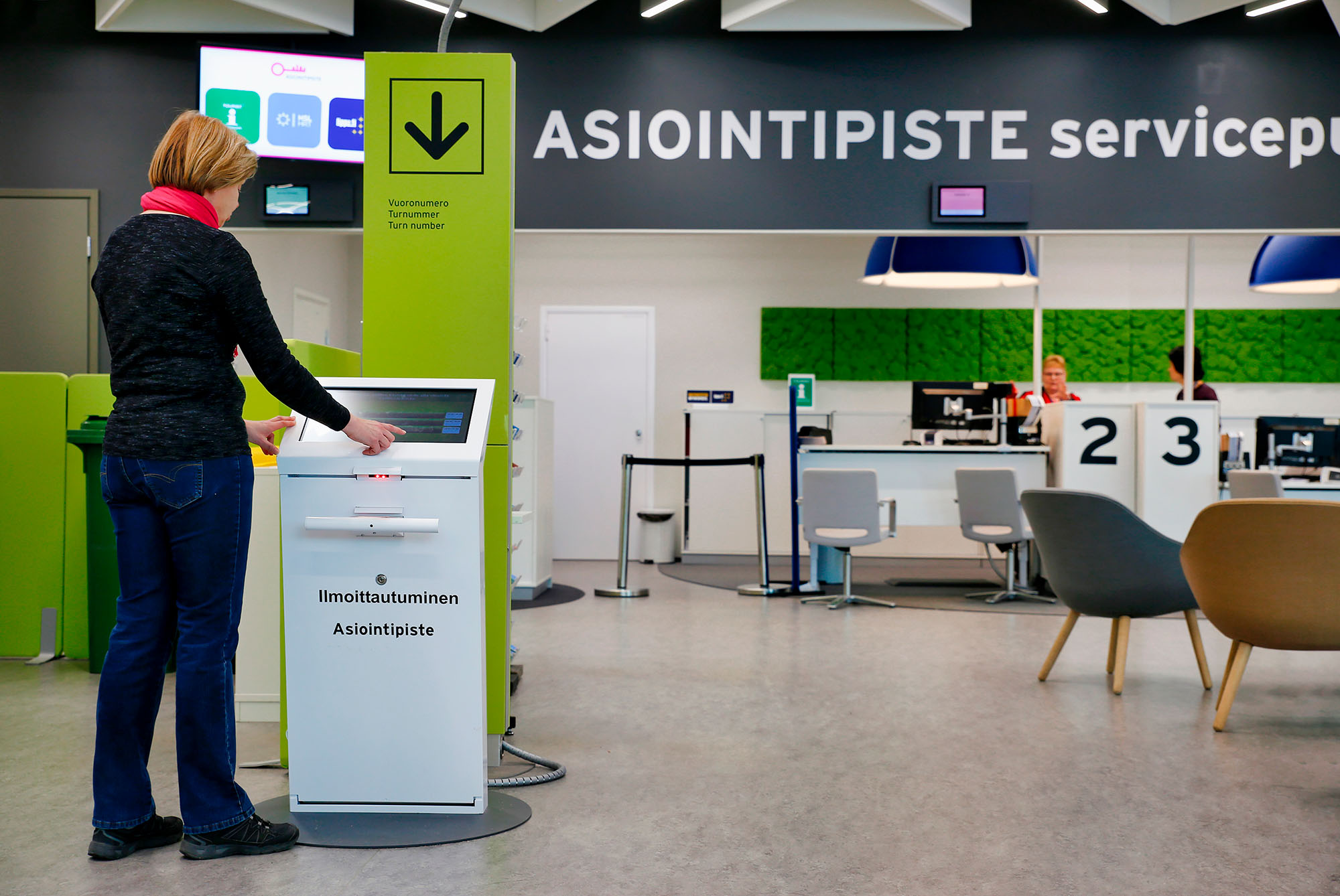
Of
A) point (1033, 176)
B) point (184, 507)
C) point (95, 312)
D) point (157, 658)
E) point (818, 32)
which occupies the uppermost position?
point (818, 32)

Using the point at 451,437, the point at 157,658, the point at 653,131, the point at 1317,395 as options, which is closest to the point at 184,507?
the point at 157,658

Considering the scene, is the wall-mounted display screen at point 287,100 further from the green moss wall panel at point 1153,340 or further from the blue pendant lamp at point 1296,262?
the green moss wall panel at point 1153,340

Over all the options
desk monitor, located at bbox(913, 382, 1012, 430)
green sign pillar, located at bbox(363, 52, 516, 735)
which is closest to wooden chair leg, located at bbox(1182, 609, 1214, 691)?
green sign pillar, located at bbox(363, 52, 516, 735)

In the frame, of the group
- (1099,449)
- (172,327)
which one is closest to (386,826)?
(172,327)

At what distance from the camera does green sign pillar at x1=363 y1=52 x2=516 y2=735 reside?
2918 mm

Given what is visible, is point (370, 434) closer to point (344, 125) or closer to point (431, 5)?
point (344, 125)

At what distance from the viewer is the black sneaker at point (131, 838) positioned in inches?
90.4

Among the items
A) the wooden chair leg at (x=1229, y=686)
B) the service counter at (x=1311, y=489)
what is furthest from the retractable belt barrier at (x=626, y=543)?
the wooden chair leg at (x=1229, y=686)

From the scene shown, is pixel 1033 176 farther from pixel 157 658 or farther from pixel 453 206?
pixel 157 658

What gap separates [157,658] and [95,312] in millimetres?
3982

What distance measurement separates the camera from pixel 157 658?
2256 millimetres

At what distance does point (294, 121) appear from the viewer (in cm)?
547

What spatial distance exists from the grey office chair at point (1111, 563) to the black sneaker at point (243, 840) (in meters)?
2.90

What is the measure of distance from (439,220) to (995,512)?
4791 millimetres
